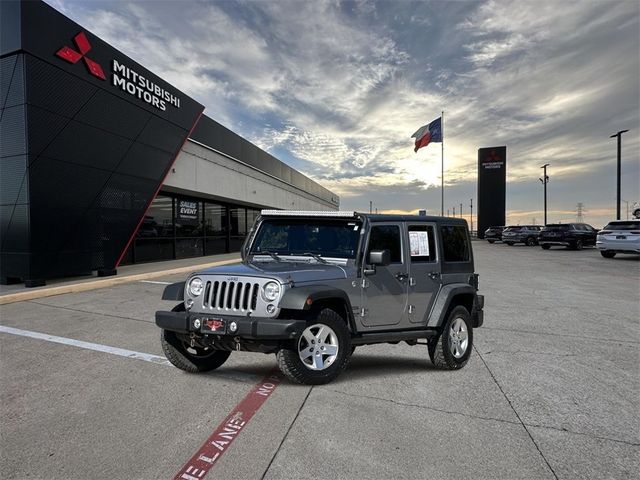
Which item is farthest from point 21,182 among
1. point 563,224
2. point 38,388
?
point 563,224

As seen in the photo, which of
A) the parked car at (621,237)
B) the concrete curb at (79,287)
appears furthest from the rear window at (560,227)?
the concrete curb at (79,287)

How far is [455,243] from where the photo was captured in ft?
16.7

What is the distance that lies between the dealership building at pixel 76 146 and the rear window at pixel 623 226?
19.8 m

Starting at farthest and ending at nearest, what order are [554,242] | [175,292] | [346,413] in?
[554,242] < [175,292] < [346,413]

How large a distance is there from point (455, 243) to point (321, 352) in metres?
2.36

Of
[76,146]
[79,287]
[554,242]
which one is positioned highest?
[76,146]

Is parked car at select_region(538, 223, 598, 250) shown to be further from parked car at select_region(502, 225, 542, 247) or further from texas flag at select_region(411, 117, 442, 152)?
texas flag at select_region(411, 117, 442, 152)

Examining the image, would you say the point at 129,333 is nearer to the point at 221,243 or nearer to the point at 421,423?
the point at 421,423

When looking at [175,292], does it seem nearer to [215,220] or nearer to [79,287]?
[79,287]

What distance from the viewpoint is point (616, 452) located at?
9.35 ft

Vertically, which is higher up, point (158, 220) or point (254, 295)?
point (158, 220)

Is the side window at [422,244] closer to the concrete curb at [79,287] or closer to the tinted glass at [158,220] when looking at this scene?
the concrete curb at [79,287]

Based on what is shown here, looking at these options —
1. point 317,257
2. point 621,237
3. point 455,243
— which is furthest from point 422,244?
point 621,237

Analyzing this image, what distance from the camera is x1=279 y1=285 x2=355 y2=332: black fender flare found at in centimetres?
348
